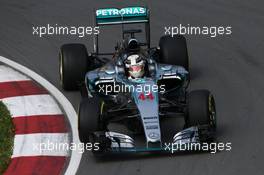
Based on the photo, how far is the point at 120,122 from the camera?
41.1 feet

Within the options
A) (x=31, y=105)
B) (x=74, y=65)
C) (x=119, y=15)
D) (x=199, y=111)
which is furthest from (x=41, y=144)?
(x=119, y=15)

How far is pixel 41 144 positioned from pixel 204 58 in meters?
4.82

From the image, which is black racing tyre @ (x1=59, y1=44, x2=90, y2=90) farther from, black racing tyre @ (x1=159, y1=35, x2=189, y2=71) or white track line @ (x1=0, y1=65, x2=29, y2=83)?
black racing tyre @ (x1=159, y1=35, x2=189, y2=71)

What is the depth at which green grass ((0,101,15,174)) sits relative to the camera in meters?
11.3

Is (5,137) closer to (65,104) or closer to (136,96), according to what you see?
(65,104)

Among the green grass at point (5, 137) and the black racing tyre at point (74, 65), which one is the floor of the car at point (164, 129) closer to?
the green grass at point (5, 137)

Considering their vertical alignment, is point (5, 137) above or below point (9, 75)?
above

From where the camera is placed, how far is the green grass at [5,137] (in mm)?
11336

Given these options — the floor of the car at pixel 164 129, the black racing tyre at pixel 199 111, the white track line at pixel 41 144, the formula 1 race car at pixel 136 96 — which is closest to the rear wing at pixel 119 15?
the formula 1 race car at pixel 136 96

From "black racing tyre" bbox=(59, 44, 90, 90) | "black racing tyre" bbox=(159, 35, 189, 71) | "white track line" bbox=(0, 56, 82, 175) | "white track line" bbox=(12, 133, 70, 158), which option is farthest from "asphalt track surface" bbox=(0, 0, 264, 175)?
"black racing tyre" bbox=(159, 35, 189, 71)

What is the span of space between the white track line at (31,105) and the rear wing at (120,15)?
4.82ft

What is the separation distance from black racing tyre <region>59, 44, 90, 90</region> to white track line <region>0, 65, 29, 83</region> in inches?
41.9

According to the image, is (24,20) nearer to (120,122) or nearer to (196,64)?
(196,64)

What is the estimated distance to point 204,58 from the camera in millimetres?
15859
